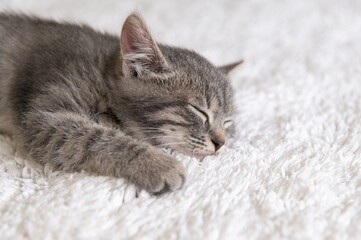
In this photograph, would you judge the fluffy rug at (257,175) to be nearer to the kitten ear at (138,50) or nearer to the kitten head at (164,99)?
the kitten head at (164,99)

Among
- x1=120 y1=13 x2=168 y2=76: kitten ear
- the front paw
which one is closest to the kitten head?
x1=120 y1=13 x2=168 y2=76: kitten ear

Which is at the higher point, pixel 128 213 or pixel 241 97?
pixel 241 97

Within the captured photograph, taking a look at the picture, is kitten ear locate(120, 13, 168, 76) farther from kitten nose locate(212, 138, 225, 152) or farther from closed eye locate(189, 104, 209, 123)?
kitten nose locate(212, 138, 225, 152)

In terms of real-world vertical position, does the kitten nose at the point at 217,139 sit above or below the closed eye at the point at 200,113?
below

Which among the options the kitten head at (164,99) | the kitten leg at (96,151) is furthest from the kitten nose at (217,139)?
the kitten leg at (96,151)

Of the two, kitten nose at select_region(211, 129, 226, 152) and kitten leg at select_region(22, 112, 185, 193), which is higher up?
kitten nose at select_region(211, 129, 226, 152)

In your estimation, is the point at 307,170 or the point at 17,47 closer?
the point at 307,170

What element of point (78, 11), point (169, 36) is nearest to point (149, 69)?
point (169, 36)

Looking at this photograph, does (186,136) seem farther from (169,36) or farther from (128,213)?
(169,36)
